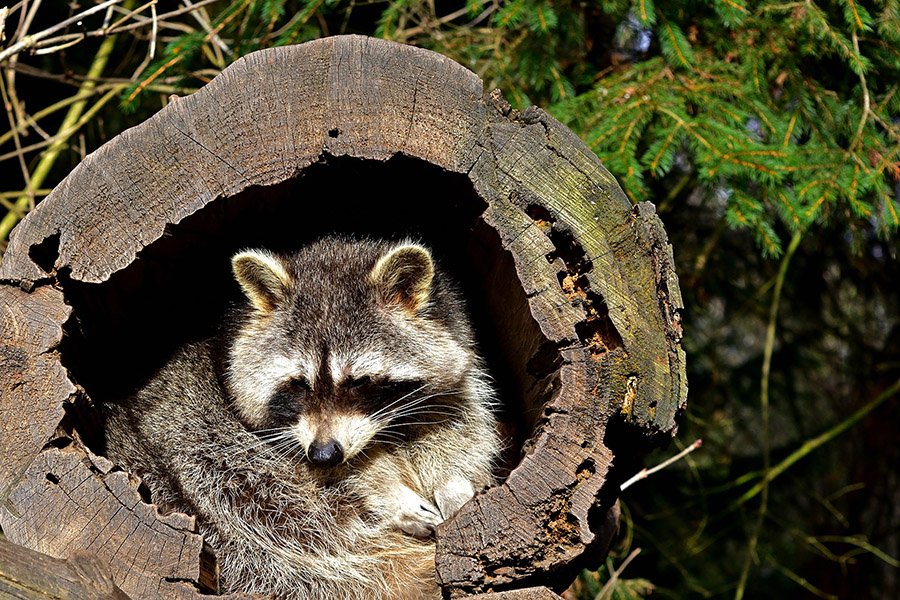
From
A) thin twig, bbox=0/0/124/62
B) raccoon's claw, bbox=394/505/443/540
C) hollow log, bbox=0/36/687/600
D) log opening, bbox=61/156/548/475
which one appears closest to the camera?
hollow log, bbox=0/36/687/600

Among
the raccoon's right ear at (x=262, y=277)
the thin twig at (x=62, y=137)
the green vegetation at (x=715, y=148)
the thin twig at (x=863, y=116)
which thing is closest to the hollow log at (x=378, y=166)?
the raccoon's right ear at (x=262, y=277)

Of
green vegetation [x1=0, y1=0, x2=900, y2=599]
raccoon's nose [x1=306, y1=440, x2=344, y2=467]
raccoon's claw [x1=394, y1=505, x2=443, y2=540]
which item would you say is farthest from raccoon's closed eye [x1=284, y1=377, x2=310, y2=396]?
green vegetation [x1=0, y1=0, x2=900, y2=599]

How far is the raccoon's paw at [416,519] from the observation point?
3074 mm

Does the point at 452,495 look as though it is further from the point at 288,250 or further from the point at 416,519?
the point at 288,250

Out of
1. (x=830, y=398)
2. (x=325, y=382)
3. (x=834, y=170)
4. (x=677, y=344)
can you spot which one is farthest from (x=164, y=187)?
Result: (x=830, y=398)

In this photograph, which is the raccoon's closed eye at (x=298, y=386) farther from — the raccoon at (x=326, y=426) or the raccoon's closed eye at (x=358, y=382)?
the raccoon's closed eye at (x=358, y=382)

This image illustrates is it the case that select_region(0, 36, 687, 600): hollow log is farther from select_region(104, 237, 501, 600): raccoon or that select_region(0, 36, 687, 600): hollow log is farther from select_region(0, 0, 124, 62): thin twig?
select_region(0, 0, 124, 62): thin twig

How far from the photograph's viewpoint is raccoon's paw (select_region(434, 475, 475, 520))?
10.1ft

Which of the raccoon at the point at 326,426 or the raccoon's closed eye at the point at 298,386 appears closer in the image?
the raccoon at the point at 326,426

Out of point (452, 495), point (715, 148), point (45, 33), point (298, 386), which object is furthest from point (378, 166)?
point (45, 33)

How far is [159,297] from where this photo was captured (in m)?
3.11

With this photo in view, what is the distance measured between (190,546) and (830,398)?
4582mm

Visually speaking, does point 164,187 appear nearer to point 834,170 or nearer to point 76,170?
point 76,170

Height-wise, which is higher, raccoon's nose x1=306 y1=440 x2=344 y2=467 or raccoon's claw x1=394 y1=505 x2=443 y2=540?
raccoon's nose x1=306 y1=440 x2=344 y2=467
